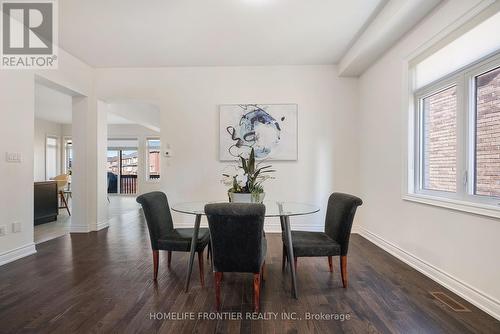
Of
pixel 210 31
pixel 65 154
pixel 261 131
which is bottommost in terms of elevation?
pixel 65 154

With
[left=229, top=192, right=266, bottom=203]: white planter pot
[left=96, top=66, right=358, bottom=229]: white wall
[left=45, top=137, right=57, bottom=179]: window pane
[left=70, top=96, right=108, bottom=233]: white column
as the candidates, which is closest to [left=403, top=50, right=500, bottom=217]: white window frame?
[left=96, top=66, right=358, bottom=229]: white wall

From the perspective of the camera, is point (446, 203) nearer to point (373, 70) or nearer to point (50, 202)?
point (373, 70)

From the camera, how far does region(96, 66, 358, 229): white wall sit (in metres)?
4.13

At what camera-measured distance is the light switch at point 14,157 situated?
9.32 feet

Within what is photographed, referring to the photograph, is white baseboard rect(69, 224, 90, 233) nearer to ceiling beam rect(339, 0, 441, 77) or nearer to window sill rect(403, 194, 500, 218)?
window sill rect(403, 194, 500, 218)

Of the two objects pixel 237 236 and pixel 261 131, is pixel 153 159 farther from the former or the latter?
pixel 237 236

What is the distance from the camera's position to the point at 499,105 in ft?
6.22

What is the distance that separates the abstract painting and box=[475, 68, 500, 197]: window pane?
232 cm

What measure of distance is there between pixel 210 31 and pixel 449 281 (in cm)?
358

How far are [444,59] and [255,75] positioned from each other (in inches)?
99.2

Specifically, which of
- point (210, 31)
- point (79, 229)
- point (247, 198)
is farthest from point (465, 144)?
point (79, 229)

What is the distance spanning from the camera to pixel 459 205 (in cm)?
211

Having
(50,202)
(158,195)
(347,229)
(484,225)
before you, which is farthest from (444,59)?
(50,202)

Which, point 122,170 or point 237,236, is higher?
point 122,170
